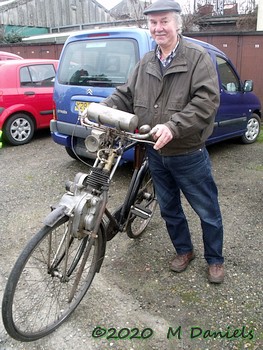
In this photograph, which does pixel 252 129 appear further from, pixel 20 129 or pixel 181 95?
pixel 181 95

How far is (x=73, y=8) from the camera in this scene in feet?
91.7

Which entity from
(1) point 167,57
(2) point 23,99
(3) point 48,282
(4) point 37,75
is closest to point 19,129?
(2) point 23,99

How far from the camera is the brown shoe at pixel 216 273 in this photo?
2.88 m

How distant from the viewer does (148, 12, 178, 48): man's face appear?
2250 millimetres

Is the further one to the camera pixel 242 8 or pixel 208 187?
pixel 242 8

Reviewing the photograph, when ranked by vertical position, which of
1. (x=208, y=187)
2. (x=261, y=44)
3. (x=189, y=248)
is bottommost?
(x=189, y=248)

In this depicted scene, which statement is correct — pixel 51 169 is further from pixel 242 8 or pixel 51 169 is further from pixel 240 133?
A: pixel 242 8

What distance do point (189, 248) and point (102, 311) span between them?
0.92m

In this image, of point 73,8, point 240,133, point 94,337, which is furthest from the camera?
point 73,8

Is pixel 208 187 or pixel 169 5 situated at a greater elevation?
pixel 169 5

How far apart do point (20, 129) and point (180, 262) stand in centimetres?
492

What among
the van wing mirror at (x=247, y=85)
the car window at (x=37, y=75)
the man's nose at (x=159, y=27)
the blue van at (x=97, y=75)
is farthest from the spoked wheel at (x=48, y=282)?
the car window at (x=37, y=75)

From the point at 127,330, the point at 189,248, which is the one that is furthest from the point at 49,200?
the point at 127,330

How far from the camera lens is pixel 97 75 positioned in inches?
183
